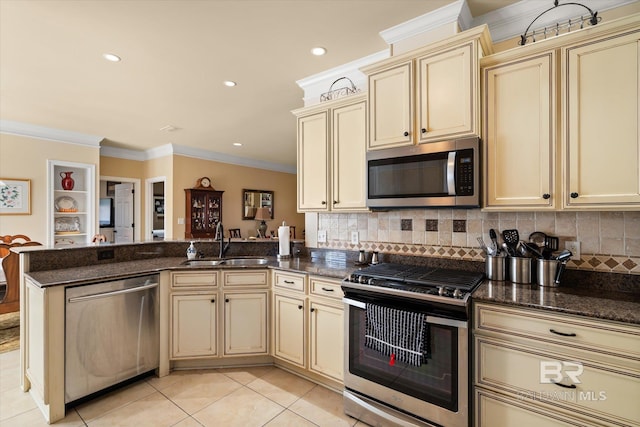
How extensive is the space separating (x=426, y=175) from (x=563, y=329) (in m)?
1.12

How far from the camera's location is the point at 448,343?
5.49 feet

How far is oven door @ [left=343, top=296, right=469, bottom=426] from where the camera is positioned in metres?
1.63

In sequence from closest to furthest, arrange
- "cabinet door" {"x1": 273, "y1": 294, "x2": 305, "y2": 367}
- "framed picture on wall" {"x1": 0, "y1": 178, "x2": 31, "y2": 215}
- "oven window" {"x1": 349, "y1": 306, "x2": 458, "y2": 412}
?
"oven window" {"x1": 349, "y1": 306, "x2": 458, "y2": 412}
"cabinet door" {"x1": 273, "y1": 294, "x2": 305, "y2": 367}
"framed picture on wall" {"x1": 0, "y1": 178, "x2": 31, "y2": 215}

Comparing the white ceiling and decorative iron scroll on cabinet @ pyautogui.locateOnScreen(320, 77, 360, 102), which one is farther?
decorative iron scroll on cabinet @ pyautogui.locateOnScreen(320, 77, 360, 102)

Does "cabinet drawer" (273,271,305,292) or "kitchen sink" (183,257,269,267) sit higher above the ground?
"kitchen sink" (183,257,269,267)

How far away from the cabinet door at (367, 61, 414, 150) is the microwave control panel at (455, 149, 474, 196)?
36 centimetres

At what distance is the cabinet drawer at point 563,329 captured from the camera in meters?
1.32

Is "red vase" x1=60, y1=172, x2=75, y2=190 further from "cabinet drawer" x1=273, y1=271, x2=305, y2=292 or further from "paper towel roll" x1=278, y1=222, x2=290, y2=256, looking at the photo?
"cabinet drawer" x1=273, y1=271, x2=305, y2=292

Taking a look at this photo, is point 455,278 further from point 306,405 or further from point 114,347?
point 114,347

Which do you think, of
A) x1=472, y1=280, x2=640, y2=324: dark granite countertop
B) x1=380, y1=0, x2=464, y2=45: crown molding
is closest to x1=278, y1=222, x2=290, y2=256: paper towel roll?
x1=472, y1=280, x2=640, y2=324: dark granite countertop

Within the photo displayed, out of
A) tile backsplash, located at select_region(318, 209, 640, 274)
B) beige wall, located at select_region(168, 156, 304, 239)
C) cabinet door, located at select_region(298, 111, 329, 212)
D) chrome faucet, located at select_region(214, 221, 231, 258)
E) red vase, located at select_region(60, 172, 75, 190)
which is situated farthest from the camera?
beige wall, located at select_region(168, 156, 304, 239)

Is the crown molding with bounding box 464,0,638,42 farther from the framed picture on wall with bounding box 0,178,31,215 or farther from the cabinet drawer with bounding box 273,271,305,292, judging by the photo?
the framed picture on wall with bounding box 0,178,31,215

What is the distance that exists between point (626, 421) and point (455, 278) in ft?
3.01

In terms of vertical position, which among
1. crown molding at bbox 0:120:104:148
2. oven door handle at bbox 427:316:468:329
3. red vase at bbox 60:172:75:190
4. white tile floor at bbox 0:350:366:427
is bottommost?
white tile floor at bbox 0:350:366:427
